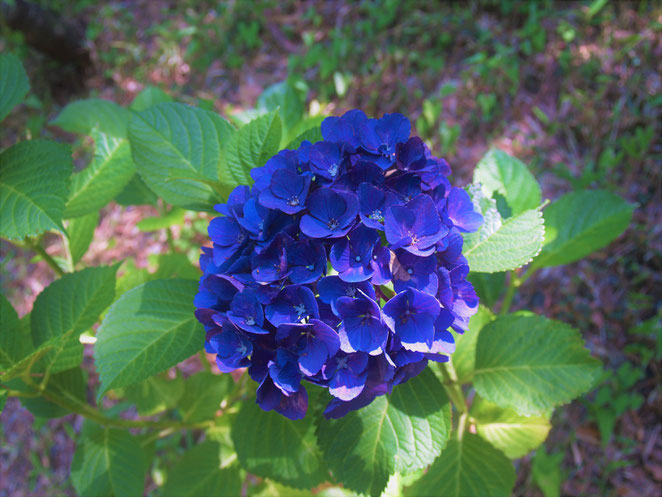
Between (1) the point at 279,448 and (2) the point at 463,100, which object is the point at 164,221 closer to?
(1) the point at 279,448

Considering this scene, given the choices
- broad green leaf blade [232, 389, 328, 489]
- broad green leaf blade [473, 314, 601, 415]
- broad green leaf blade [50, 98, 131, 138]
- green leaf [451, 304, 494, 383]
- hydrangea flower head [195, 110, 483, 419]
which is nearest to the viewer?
hydrangea flower head [195, 110, 483, 419]

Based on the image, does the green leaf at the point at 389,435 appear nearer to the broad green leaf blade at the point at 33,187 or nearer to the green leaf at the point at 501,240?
the green leaf at the point at 501,240

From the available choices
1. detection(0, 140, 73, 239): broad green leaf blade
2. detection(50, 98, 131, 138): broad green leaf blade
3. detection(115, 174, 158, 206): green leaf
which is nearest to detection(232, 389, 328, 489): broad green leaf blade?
detection(0, 140, 73, 239): broad green leaf blade

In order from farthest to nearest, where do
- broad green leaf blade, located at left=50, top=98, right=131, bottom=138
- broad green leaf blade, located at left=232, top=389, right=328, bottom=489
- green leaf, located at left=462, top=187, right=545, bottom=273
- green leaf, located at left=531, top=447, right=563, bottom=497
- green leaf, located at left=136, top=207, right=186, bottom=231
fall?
green leaf, located at left=531, top=447, right=563, bottom=497
green leaf, located at left=136, top=207, right=186, bottom=231
broad green leaf blade, located at left=50, top=98, right=131, bottom=138
broad green leaf blade, located at left=232, top=389, right=328, bottom=489
green leaf, located at left=462, top=187, right=545, bottom=273

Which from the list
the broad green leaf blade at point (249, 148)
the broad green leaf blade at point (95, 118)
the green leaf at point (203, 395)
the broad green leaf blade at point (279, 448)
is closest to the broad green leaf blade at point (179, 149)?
the broad green leaf blade at point (249, 148)

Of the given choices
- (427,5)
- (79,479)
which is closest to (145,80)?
(427,5)

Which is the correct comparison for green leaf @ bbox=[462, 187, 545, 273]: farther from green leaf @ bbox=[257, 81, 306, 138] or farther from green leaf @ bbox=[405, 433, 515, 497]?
green leaf @ bbox=[257, 81, 306, 138]

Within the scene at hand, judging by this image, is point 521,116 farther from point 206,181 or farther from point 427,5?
point 206,181

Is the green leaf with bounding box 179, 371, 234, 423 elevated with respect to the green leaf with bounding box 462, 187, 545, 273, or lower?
lower
